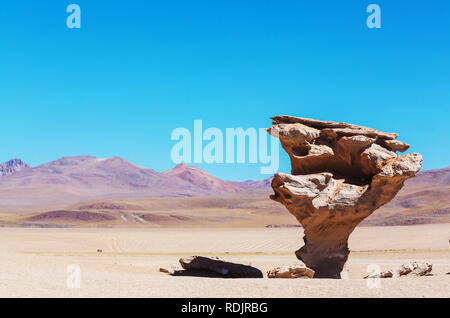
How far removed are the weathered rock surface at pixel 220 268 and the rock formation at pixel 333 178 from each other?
1.72 m

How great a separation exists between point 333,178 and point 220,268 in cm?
458

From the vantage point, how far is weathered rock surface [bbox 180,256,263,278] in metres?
16.1

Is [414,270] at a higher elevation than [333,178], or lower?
lower

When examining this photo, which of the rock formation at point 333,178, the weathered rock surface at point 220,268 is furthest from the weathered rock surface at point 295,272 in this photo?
the weathered rock surface at point 220,268

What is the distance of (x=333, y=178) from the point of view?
16.2m

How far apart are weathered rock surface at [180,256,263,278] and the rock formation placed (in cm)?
172

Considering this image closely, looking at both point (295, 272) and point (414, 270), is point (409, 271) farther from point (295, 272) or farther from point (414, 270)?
point (295, 272)

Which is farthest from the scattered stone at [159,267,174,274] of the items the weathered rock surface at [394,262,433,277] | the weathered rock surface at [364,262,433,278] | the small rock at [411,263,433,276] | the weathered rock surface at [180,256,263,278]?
the small rock at [411,263,433,276]

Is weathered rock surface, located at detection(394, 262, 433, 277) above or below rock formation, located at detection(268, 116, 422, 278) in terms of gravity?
below

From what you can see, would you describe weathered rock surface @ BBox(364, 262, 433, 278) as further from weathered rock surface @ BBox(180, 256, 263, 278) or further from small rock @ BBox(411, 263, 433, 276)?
weathered rock surface @ BBox(180, 256, 263, 278)

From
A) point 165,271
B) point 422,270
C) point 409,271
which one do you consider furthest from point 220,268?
point 422,270

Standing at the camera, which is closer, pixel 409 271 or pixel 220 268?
pixel 409 271

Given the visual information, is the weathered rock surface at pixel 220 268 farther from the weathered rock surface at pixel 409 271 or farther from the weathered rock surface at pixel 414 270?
the weathered rock surface at pixel 414 270
